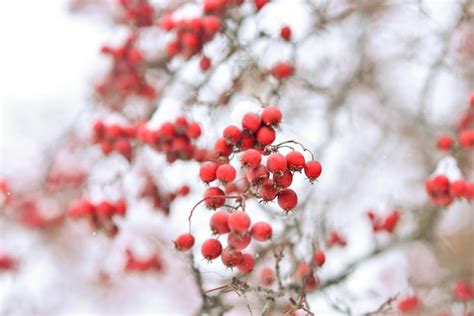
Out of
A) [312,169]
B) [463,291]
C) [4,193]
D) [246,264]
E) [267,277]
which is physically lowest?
[463,291]

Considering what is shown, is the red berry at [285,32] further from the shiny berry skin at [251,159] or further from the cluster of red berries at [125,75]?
the shiny berry skin at [251,159]

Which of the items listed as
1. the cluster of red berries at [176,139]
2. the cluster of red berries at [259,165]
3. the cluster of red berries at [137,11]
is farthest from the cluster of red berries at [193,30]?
the cluster of red berries at [259,165]

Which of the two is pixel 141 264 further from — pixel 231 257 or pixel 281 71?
pixel 231 257

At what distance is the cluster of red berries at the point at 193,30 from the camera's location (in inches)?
113

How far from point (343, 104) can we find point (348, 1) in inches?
30.4

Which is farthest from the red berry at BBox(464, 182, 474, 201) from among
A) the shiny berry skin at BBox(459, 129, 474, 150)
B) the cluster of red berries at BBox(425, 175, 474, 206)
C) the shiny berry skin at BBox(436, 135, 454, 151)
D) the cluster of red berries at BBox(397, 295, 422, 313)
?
the cluster of red berries at BBox(397, 295, 422, 313)

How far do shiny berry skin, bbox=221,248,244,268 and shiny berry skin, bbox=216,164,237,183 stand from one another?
25 centimetres

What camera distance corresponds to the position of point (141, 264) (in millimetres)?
3650

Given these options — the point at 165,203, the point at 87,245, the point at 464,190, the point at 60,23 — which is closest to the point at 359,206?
the point at 464,190

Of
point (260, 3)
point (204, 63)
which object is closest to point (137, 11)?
point (204, 63)

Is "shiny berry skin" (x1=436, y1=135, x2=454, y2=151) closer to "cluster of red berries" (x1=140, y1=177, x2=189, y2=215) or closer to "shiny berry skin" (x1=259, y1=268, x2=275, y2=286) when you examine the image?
"shiny berry skin" (x1=259, y1=268, x2=275, y2=286)

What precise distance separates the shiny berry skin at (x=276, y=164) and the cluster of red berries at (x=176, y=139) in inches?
34.7

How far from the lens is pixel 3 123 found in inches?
275

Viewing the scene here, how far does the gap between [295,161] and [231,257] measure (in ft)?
1.19
